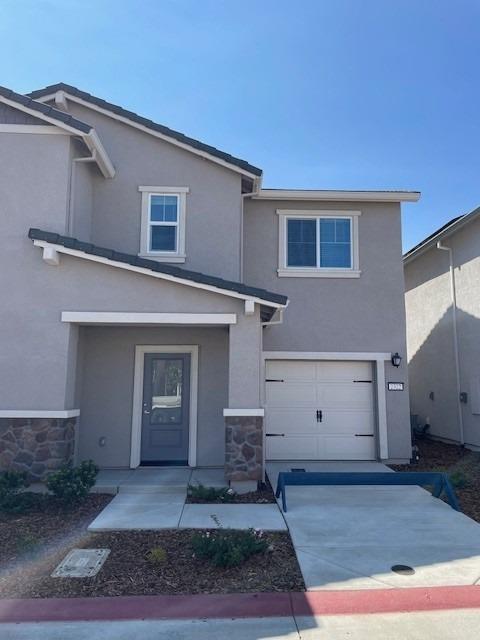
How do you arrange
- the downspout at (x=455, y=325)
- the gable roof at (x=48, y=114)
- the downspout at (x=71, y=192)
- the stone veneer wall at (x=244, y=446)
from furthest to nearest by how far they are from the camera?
the downspout at (x=455, y=325), the downspout at (x=71, y=192), the gable roof at (x=48, y=114), the stone veneer wall at (x=244, y=446)

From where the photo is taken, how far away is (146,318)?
8.36 meters

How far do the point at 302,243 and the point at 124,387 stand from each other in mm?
5422

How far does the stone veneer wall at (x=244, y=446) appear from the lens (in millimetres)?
8203

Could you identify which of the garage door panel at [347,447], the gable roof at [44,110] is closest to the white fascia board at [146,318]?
the gable roof at [44,110]

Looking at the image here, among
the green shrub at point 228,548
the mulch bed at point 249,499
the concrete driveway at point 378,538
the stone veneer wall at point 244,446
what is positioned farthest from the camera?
the stone veneer wall at point 244,446

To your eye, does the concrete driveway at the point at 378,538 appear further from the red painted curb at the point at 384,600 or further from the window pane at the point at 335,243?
the window pane at the point at 335,243

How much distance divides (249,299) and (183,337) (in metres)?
2.36

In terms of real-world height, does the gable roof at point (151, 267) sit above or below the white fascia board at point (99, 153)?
below

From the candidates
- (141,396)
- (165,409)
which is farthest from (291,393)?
(141,396)

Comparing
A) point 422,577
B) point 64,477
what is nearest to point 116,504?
point 64,477

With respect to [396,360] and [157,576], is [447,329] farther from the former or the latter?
[157,576]

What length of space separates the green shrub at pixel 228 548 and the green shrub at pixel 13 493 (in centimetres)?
318

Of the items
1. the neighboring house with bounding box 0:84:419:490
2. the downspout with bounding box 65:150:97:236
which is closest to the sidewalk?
the neighboring house with bounding box 0:84:419:490

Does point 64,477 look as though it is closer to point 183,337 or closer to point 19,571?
point 19,571
